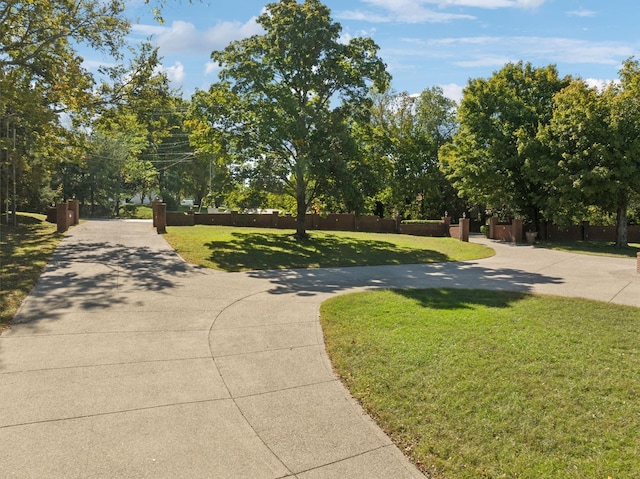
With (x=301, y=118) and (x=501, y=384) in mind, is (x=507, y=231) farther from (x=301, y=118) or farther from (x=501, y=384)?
(x=501, y=384)

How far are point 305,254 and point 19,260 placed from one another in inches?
362

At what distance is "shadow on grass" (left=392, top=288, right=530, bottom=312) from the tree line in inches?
320

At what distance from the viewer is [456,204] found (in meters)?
42.6

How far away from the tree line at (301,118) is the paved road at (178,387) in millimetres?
9183

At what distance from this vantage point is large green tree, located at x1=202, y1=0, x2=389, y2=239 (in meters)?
18.4

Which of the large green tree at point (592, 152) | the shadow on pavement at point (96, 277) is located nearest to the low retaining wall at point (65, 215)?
the shadow on pavement at point (96, 277)

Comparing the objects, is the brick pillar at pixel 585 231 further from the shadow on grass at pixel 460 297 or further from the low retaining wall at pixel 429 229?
the shadow on grass at pixel 460 297

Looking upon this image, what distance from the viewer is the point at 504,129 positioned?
29.1 m

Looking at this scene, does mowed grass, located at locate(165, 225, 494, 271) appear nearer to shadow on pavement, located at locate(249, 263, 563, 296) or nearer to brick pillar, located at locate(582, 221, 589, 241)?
shadow on pavement, located at locate(249, 263, 563, 296)

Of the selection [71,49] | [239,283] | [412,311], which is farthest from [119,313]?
[71,49]

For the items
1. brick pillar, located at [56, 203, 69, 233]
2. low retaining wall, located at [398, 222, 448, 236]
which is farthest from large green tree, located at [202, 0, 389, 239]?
low retaining wall, located at [398, 222, 448, 236]

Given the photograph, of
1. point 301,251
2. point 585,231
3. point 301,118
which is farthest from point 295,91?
point 585,231

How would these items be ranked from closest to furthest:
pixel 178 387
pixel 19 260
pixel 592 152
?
pixel 178 387
pixel 19 260
pixel 592 152

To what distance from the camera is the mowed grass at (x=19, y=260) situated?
8.85 m
